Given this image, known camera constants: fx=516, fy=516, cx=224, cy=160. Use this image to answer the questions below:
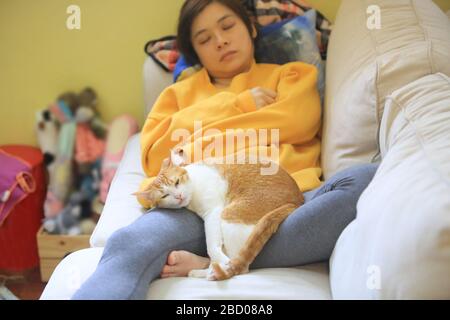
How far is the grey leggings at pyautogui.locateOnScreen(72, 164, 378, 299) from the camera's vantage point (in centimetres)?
115

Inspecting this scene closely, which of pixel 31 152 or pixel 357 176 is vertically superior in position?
pixel 357 176

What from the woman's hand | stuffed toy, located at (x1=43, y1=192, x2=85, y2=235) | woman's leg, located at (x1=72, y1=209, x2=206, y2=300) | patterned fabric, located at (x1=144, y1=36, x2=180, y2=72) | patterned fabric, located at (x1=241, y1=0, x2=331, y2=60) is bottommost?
stuffed toy, located at (x1=43, y1=192, x2=85, y2=235)

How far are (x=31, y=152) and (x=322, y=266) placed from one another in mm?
1397

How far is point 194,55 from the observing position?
6.18 feet

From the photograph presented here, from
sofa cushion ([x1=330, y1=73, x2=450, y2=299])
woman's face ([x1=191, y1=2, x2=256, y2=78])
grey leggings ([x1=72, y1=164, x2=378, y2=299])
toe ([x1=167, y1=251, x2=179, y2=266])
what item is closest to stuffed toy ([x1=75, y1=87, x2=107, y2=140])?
woman's face ([x1=191, y1=2, x2=256, y2=78])

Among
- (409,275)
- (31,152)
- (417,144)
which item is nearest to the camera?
(409,275)

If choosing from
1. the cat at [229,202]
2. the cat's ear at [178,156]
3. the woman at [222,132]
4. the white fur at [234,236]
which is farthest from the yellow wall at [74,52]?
the white fur at [234,236]

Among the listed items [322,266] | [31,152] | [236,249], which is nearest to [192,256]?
[236,249]

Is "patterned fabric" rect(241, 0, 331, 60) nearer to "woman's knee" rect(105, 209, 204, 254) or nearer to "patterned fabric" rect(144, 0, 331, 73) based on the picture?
"patterned fabric" rect(144, 0, 331, 73)

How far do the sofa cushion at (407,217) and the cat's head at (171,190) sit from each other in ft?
1.34

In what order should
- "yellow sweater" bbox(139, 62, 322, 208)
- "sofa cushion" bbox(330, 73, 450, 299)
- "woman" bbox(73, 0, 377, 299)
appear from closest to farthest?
"sofa cushion" bbox(330, 73, 450, 299) < "woman" bbox(73, 0, 377, 299) < "yellow sweater" bbox(139, 62, 322, 208)

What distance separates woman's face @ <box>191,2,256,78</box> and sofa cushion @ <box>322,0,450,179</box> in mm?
303

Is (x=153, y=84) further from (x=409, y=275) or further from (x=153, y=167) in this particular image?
(x=409, y=275)

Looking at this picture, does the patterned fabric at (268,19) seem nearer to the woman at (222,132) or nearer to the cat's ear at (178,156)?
the woman at (222,132)
